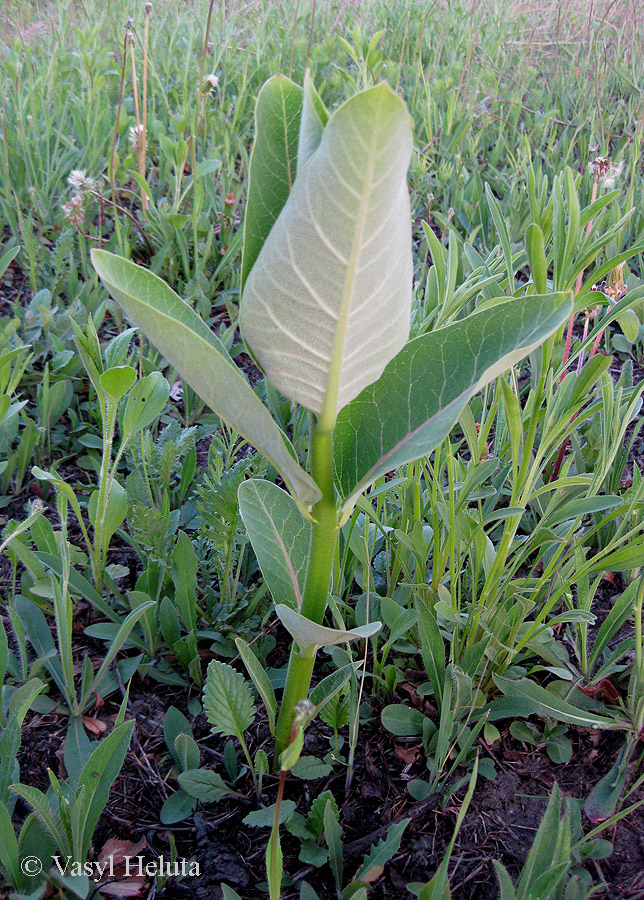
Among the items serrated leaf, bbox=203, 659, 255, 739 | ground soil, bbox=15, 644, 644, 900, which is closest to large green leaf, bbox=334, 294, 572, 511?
serrated leaf, bbox=203, 659, 255, 739

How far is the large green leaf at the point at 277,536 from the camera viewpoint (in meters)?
1.09

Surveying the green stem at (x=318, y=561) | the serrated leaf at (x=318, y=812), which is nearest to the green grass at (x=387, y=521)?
the serrated leaf at (x=318, y=812)

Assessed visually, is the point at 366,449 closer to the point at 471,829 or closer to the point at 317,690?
the point at 317,690

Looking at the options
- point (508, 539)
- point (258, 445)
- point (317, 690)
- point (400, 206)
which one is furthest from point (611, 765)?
point (400, 206)

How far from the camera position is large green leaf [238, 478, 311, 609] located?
43.0 inches

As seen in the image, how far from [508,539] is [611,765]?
1.60ft

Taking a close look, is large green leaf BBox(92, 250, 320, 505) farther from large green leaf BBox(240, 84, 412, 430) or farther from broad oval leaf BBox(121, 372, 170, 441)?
broad oval leaf BBox(121, 372, 170, 441)

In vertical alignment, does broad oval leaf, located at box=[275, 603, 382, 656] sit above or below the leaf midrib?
below

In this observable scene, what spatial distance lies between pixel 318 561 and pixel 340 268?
17.1 inches

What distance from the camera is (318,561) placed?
36.7 inches

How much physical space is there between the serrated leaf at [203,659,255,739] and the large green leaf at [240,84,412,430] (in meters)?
0.52

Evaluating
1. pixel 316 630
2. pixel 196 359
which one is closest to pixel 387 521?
pixel 316 630

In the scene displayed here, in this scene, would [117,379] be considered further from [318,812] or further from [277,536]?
[318,812]

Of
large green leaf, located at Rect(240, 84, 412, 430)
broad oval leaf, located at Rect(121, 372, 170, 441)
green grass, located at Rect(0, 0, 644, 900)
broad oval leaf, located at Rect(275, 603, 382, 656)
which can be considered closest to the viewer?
large green leaf, located at Rect(240, 84, 412, 430)
